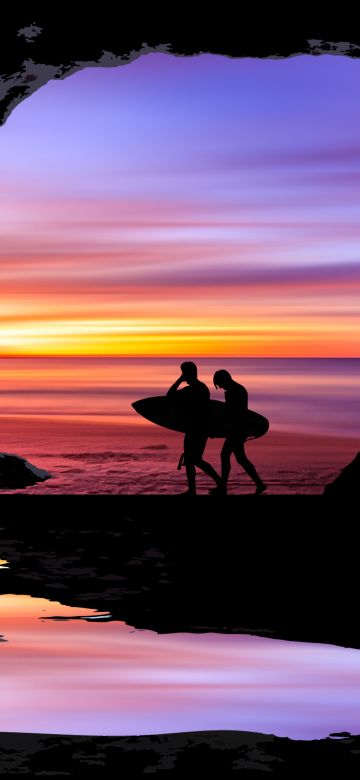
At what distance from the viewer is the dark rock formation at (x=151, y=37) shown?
473 centimetres

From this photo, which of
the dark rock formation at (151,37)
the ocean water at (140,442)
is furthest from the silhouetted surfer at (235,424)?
the dark rock formation at (151,37)

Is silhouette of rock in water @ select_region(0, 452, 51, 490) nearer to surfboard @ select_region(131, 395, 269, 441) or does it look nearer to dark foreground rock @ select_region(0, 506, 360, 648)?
surfboard @ select_region(131, 395, 269, 441)

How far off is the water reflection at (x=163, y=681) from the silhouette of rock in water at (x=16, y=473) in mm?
10441

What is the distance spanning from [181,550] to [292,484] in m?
9.67

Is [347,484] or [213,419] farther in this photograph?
[213,419]

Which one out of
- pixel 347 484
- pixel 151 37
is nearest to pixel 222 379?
pixel 347 484

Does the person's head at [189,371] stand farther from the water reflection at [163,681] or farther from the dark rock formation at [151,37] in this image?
the dark rock formation at [151,37]

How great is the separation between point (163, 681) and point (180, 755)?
1.47 metres

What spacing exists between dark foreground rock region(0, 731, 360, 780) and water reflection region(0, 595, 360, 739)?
401mm

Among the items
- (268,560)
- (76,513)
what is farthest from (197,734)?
(76,513)

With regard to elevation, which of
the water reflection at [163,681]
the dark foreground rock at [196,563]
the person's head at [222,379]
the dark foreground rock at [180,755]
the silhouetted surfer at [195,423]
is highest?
the person's head at [222,379]

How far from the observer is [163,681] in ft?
17.4

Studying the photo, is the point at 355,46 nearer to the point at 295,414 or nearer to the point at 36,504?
the point at 36,504

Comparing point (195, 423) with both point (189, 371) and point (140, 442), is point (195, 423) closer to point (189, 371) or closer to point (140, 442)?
point (189, 371)
